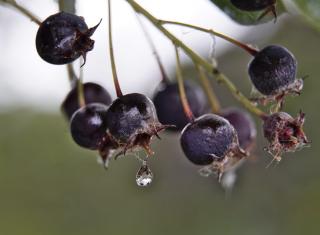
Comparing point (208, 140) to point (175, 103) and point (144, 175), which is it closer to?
point (144, 175)

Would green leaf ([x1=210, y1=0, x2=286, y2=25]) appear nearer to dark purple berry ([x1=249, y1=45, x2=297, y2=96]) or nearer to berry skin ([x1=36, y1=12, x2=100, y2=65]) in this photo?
dark purple berry ([x1=249, y1=45, x2=297, y2=96])

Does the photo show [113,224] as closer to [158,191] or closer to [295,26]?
[158,191]

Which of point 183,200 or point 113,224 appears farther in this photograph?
point 183,200

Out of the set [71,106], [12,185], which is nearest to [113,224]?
[12,185]

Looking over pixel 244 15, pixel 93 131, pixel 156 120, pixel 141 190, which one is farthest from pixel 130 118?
pixel 141 190

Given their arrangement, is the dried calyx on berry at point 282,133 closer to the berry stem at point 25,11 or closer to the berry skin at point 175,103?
the berry skin at point 175,103

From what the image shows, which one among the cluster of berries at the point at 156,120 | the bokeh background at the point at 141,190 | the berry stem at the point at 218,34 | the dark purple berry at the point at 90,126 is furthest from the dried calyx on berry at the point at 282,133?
the bokeh background at the point at 141,190
